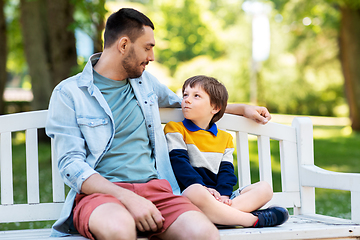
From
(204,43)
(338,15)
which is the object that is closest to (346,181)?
(338,15)

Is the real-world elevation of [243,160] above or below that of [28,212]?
above

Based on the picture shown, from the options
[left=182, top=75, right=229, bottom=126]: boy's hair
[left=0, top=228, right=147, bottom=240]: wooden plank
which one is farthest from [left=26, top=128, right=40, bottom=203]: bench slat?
[left=182, top=75, right=229, bottom=126]: boy's hair

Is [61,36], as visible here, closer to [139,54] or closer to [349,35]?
[139,54]

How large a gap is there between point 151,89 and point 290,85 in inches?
1040

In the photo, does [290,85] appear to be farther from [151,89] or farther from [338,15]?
[151,89]

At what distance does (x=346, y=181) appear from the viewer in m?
2.49

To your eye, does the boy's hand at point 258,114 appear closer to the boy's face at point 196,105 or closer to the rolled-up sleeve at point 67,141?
the boy's face at point 196,105

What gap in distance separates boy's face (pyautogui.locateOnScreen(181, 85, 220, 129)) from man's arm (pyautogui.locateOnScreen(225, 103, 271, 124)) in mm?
298

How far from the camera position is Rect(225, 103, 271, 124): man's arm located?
279 cm

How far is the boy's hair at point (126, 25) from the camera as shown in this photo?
2398 millimetres

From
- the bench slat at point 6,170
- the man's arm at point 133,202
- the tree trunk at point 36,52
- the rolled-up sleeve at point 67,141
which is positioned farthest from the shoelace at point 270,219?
the tree trunk at point 36,52

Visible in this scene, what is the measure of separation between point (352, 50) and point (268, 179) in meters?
12.3

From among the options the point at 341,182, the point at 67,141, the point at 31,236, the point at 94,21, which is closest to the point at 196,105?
the point at 67,141

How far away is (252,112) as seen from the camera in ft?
9.24
